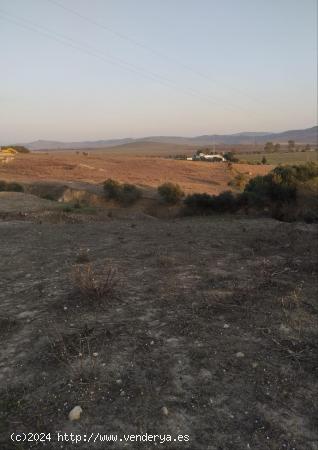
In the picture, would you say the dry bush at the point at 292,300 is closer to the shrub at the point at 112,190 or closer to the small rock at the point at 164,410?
the small rock at the point at 164,410

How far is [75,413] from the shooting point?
3.54 meters

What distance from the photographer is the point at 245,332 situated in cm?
516

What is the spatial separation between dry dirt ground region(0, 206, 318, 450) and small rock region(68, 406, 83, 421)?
0.15ft

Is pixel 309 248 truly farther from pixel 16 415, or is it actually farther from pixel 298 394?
pixel 16 415

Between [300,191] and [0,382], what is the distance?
62.7 feet

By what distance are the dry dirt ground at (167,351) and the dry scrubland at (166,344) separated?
0.6 inches

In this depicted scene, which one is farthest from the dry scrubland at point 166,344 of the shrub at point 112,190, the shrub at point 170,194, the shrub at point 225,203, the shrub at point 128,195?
the shrub at point 112,190

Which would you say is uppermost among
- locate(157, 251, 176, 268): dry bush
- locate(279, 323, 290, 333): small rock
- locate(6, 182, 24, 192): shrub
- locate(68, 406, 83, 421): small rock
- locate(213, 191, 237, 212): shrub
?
locate(6, 182, 24, 192): shrub

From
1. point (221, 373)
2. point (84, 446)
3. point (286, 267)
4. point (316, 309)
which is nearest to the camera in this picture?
point (84, 446)

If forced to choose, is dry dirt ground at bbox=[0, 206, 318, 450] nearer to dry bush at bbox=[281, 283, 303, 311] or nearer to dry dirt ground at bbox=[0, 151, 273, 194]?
dry bush at bbox=[281, 283, 303, 311]

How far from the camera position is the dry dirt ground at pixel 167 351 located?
138 inches

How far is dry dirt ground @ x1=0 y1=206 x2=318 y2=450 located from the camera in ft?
11.5

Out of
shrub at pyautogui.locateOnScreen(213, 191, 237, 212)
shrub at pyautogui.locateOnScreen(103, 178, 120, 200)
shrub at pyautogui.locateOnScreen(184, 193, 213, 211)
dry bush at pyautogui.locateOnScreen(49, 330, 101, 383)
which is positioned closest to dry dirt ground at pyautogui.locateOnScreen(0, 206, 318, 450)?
dry bush at pyautogui.locateOnScreen(49, 330, 101, 383)

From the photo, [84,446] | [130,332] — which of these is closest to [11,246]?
[130,332]
